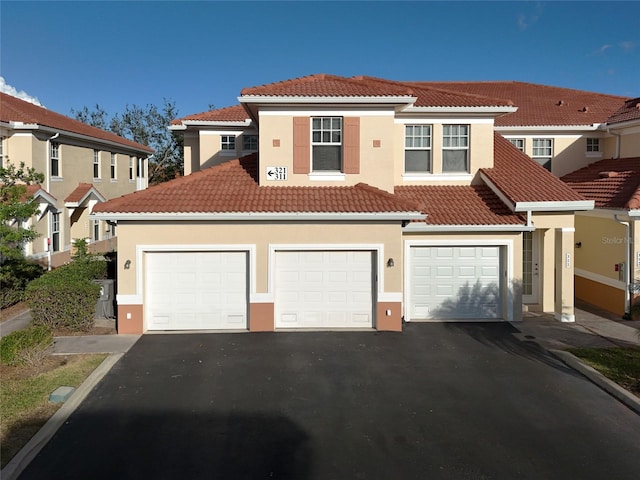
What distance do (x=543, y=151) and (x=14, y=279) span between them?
1918 cm

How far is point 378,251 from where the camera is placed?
38.4 ft

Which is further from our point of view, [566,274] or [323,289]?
[566,274]

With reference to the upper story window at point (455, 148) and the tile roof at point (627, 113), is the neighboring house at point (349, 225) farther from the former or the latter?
the tile roof at point (627, 113)

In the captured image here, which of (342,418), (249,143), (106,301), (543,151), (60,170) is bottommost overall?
(342,418)

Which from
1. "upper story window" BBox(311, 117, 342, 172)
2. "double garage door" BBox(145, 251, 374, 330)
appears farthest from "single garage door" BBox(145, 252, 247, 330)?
"upper story window" BBox(311, 117, 342, 172)

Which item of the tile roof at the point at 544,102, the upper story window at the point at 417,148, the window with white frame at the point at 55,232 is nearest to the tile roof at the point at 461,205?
the upper story window at the point at 417,148

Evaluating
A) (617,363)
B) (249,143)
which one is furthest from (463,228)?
(249,143)

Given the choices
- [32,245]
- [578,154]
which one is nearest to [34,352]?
[32,245]

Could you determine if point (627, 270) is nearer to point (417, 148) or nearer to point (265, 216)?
point (417, 148)

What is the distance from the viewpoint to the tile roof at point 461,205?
12.5 m

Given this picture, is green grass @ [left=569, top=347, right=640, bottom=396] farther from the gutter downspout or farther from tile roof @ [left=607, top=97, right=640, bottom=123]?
tile roof @ [left=607, top=97, right=640, bottom=123]

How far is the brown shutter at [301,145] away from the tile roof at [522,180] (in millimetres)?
5401

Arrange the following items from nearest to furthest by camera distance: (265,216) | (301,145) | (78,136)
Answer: (265,216)
(301,145)
(78,136)

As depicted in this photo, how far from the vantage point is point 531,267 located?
560 inches
